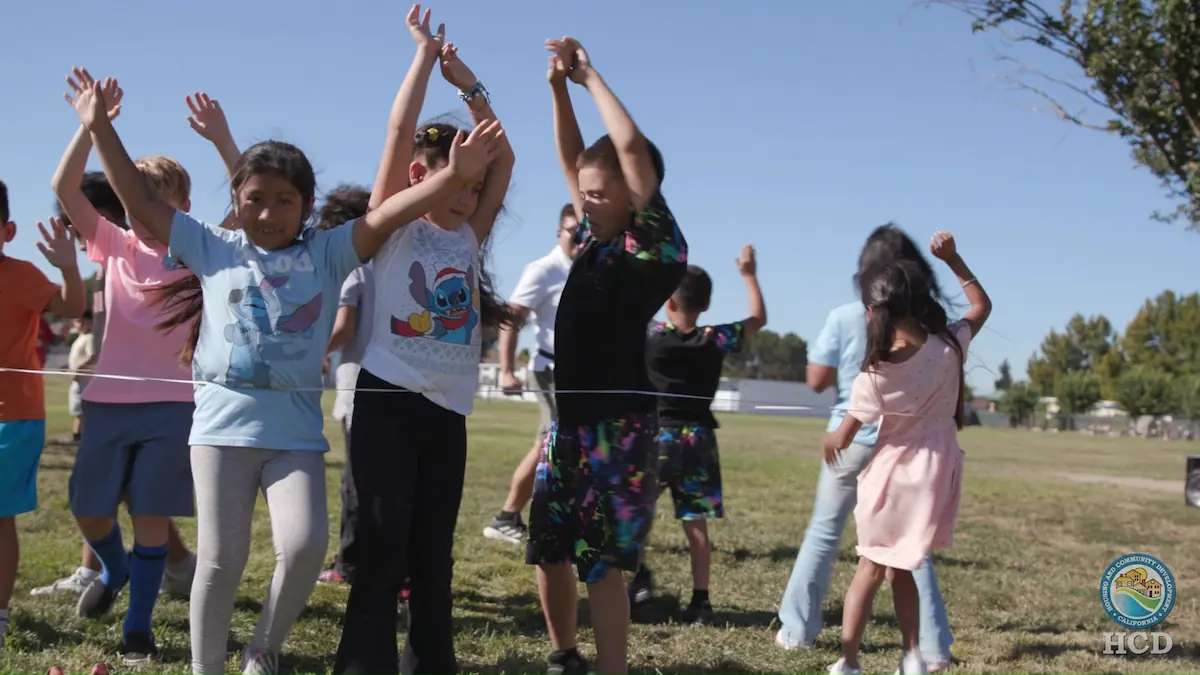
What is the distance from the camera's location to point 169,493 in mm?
3990

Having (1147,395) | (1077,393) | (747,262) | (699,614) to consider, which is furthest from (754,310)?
(1077,393)

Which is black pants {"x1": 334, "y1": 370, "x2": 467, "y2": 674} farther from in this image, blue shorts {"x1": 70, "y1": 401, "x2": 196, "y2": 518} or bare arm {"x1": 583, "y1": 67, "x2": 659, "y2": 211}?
blue shorts {"x1": 70, "y1": 401, "x2": 196, "y2": 518}

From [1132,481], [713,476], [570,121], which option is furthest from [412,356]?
[1132,481]

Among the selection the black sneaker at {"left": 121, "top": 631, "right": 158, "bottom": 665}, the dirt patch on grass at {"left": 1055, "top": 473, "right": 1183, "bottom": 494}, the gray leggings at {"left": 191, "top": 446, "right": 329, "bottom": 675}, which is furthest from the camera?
the dirt patch on grass at {"left": 1055, "top": 473, "right": 1183, "bottom": 494}

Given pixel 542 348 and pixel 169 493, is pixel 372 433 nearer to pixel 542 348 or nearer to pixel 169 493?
pixel 169 493

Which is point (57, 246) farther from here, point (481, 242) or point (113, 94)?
point (481, 242)

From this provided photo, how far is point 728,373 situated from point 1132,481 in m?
13.7

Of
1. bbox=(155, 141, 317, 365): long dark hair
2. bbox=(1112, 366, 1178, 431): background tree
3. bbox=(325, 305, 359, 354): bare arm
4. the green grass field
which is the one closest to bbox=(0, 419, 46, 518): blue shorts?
the green grass field

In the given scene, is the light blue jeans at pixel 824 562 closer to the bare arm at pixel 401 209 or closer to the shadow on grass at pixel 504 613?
the shadow on grass at pixel 504 613

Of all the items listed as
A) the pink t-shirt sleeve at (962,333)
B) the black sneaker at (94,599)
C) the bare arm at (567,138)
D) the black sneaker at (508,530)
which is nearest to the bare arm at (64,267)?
the black sneaker at (94,599)

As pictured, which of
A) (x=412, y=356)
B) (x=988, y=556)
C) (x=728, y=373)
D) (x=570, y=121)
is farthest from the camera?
(x=988, y=556)

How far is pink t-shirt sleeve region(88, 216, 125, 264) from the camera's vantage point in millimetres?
3992

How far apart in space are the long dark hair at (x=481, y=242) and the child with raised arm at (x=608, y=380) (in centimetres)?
25

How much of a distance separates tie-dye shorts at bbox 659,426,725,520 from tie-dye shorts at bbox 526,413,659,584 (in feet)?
6.27
